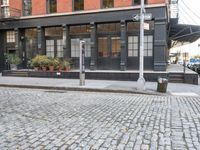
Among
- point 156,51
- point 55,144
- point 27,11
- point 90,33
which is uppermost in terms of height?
point 27,11

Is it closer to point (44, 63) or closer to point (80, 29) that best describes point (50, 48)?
point (44, 63)

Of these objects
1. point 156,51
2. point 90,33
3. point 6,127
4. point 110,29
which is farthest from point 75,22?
point 6,127

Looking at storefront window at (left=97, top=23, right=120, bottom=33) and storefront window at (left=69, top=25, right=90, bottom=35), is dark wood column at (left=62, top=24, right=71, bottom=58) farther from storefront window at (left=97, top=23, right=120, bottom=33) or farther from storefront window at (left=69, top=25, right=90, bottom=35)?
storefront window at (left=97, top=23, right=120, bottom=33)

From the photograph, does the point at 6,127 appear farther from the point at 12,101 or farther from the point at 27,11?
the point at 27,11

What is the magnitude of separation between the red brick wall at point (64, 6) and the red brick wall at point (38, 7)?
1462 mm

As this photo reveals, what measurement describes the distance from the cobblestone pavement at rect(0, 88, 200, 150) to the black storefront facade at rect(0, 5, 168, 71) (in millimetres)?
10077

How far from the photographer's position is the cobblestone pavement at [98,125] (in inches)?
216

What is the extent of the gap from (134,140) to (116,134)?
1.85ft

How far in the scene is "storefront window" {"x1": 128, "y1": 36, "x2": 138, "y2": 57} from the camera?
20.5m

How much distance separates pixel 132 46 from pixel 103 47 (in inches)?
93.3

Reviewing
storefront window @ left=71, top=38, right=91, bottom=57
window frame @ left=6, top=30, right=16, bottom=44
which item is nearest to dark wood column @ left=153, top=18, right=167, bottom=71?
storefront window @ left=71, top=38, right=91, bottom=57

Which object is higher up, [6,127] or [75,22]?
[75,22]

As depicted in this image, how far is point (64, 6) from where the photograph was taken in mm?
22344

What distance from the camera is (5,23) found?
81.8 ft
